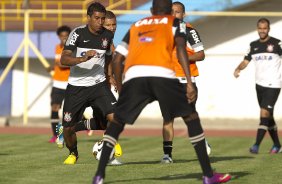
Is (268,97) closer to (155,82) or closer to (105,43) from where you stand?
(105,43)

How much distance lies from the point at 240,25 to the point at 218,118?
2849 millimetres

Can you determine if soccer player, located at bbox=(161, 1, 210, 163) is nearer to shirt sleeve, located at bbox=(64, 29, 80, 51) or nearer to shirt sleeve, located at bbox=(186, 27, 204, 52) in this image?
shirt sleeve, located at bbox=(186, 27, 204, 52)

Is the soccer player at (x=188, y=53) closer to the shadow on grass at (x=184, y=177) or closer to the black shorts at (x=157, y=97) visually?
the shadow on grass at (x=184, y=177)

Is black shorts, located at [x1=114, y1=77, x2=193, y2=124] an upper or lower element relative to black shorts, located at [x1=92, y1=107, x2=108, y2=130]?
upper

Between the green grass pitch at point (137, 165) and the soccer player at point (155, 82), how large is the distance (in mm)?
871

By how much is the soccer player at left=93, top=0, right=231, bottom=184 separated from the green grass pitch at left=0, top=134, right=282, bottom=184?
34.3 inches

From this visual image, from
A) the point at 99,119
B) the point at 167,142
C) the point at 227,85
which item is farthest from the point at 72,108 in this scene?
the point at 227,85

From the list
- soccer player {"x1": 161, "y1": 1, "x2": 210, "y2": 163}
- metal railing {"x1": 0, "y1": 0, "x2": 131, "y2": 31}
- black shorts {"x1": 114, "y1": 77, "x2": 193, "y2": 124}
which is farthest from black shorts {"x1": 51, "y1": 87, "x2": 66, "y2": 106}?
black shorts {"x1": 114, "y1": 77, "x2": 193, "y2": 124}

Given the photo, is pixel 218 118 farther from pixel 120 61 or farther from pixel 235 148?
pixel 120 61

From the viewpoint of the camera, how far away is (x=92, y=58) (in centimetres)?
1256

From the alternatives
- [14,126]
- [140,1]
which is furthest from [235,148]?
[140,1]

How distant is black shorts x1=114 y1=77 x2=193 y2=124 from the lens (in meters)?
9.83

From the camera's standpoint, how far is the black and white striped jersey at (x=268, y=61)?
16.4 meters

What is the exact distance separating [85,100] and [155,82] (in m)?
2.86
